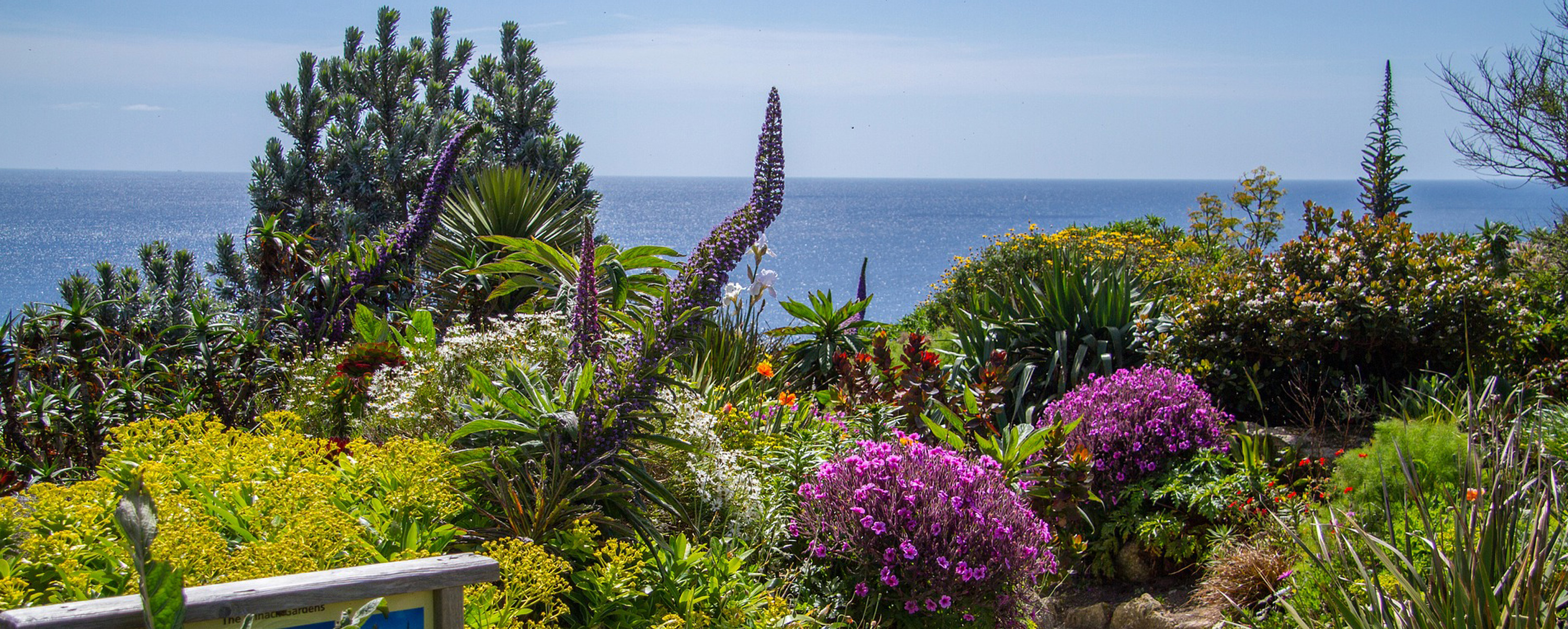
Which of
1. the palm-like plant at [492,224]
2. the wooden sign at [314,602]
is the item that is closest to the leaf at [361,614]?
the wooden sign at [314,602]

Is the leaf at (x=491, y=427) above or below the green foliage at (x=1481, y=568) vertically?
above

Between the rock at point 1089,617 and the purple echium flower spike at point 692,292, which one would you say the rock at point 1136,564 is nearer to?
the rock at point 1089,617

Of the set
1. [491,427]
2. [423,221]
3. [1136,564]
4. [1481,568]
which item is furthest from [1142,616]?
[423,221]

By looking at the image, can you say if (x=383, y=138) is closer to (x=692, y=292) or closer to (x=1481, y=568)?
(x=692, y=292)

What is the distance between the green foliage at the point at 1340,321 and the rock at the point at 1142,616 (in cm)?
163

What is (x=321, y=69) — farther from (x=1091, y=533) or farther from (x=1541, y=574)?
(x=1541, y=574)

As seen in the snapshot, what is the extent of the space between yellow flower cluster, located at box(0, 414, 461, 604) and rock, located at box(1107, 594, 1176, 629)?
3103 millimetres

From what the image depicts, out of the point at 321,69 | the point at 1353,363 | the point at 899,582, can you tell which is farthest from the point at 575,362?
the point at 321,69

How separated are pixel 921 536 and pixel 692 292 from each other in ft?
3.74

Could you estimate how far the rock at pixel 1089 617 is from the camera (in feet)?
14.1

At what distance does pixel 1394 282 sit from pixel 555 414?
509cm

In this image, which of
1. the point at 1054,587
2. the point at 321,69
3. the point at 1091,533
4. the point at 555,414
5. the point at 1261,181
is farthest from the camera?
the point at 1261,181

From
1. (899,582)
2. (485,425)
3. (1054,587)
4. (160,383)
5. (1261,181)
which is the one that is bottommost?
(1054,587)

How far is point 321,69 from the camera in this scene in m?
8.63
